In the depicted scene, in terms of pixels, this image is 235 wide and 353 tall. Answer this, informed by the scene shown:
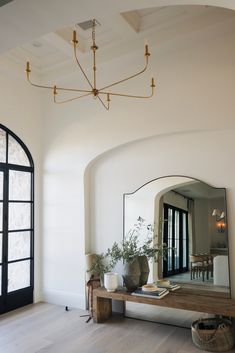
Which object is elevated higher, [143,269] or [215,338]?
[143,269]

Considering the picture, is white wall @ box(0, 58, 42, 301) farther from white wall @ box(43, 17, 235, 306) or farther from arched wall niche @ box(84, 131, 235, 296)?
arched wall niche @ box(84, 131, 235, 296)

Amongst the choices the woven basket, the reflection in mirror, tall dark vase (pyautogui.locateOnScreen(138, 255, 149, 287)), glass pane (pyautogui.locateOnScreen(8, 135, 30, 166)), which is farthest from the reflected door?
glass pane (pyautogui.locateOnScreen(8, 135, 30, 166))

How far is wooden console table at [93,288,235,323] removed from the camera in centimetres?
359

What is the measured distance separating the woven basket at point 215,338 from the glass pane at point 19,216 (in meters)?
3.24

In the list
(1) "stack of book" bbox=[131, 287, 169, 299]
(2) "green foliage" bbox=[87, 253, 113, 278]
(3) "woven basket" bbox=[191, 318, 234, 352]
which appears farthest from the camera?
(2) "green foliage" bbox=[87, 253, 113, 278]

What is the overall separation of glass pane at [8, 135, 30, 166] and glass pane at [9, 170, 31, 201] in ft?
0.62

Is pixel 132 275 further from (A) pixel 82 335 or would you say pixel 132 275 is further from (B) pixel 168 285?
(A) pixel 82 335

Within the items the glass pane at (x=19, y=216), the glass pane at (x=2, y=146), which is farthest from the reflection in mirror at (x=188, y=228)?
the glass pane at (x=2, y=146)

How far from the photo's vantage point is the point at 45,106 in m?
5.80

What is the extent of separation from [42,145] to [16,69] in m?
1.39

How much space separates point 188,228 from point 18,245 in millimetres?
2903

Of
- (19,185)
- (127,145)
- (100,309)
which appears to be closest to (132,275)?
(100,309)

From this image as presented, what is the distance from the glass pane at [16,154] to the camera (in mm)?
5227

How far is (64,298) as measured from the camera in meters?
5.24
